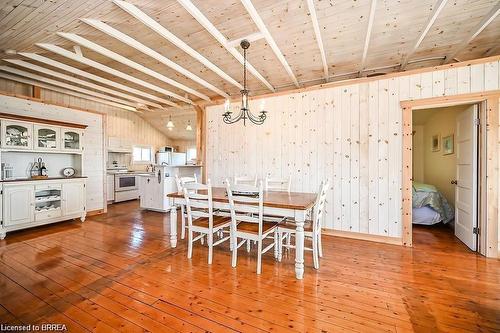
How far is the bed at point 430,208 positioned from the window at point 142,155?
8373 millimetres

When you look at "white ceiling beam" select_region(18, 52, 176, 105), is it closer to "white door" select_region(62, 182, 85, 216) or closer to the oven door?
"white door" select_region(62, 182, 85, 216)

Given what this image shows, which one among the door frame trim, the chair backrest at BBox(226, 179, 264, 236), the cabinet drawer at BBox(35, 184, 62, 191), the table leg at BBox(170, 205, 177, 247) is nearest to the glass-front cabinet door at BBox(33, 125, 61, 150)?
the cabinet drawer at BBox(35, 184, 62, 191)

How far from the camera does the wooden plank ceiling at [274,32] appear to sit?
2.34 m

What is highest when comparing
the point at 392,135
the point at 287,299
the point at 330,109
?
A: the point at 330,109

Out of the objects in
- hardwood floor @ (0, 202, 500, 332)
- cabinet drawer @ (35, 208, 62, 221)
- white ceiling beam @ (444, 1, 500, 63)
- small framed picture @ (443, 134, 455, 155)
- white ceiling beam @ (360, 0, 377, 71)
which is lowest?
hardwood floor @ (0, 202, 500, 332)

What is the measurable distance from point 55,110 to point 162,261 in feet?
13.4

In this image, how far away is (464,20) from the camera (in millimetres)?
2615

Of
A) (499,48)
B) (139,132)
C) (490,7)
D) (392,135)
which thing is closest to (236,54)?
(392,135)

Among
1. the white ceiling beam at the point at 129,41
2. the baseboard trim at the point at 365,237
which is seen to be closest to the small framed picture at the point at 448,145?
the baseboard trim at the point at 365,237

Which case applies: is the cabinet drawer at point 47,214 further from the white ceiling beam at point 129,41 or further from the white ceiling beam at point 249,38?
the white ceiling beam at point 249,38

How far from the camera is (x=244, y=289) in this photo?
2.10m

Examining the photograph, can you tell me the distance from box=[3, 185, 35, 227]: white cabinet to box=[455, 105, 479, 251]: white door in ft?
22.5

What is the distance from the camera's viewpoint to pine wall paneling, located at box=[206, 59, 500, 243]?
3.16 metres

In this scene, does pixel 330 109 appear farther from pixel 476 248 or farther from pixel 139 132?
pixel 139 132
